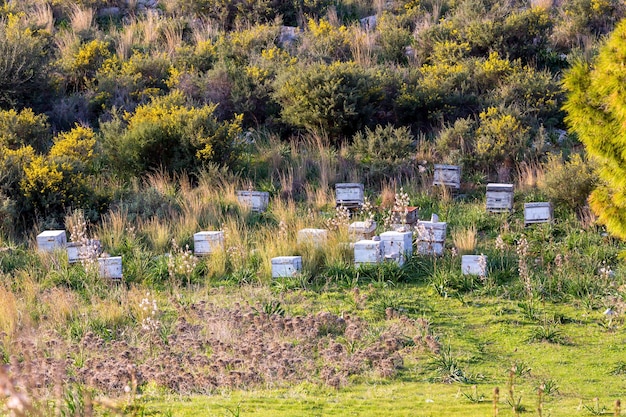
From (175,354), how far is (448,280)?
348 cm

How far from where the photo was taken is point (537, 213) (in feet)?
36.0

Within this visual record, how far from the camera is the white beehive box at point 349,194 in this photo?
11.6 m

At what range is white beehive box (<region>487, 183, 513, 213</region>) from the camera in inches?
452

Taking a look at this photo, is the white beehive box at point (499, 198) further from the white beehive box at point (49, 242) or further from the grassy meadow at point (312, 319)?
the white beehive box at point (49, 242)

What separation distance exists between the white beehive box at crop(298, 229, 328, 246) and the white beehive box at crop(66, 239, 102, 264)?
237 centimetres

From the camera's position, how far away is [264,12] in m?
20.7

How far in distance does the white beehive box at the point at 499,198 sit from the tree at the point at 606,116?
4.35m

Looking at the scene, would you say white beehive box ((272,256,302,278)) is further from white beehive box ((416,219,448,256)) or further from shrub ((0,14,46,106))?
shrub ((0,14,46,106))

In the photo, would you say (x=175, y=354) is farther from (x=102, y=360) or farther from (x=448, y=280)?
(x=448, y=280)

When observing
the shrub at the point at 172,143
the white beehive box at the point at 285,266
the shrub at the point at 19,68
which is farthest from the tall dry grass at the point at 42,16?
the white beehive box at the point at 285,266

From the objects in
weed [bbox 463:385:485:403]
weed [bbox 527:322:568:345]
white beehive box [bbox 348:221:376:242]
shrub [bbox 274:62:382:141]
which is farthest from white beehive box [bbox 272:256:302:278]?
shrub [bbox 274:62:382:141]

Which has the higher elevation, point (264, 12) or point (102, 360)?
point (264, 12)

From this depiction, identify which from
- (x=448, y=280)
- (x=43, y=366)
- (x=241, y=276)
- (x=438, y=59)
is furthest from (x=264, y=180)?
(x=43, y=366)

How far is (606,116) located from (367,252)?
3481 millimetres
